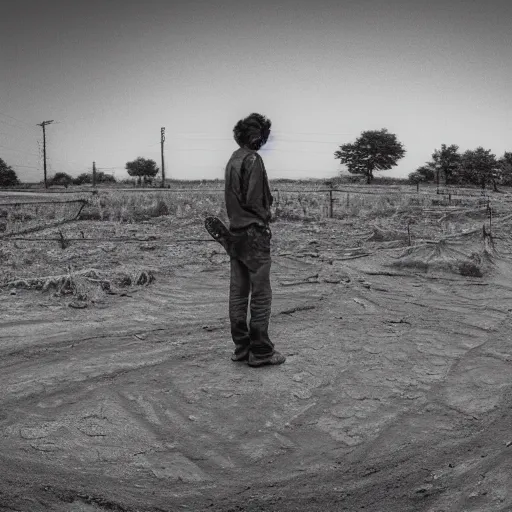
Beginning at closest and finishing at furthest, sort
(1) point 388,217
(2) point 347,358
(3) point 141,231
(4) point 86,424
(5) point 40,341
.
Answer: (4) point 86,424 → (2) point 347,358 → (5) point 40,341 → (3) point 141,231 → (1) point 388,217

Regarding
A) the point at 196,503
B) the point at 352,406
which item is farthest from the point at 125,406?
the point at 352,406

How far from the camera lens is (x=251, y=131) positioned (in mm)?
4484

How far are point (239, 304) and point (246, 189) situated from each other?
103cm

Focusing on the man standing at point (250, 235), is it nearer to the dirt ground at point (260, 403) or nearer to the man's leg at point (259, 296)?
the man's leg at point (259, 296)

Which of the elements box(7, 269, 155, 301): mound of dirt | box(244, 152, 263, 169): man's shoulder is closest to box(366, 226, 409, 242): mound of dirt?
box(7, 269, 155, 301): mound of dirt

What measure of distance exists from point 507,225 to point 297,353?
38.9 ft

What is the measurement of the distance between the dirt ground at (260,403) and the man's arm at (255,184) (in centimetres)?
141

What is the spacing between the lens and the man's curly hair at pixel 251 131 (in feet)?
14.7

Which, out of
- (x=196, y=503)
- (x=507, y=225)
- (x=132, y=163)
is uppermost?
Answer: (x=132, y=163)

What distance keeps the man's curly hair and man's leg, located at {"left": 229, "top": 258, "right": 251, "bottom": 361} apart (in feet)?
3.29

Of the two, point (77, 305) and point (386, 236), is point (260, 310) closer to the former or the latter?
point (77, 305)

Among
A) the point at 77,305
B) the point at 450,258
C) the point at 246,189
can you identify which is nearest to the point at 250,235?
the point at 246,189

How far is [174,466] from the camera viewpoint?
313 centimetres

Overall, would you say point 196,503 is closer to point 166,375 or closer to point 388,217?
point 166,375
